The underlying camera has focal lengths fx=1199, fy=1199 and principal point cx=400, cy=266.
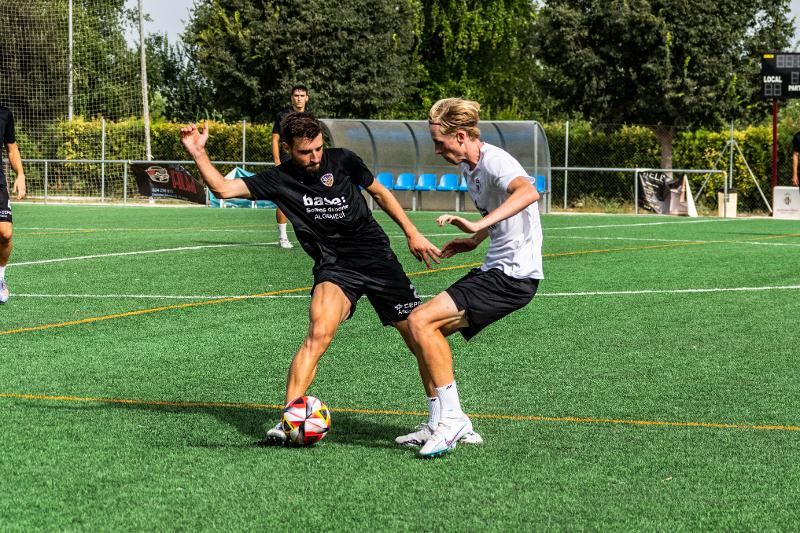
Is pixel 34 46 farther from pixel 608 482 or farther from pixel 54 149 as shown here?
pixel 608 482

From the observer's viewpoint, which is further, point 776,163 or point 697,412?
point 776,163

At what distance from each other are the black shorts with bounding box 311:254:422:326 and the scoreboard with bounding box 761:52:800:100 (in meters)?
25.3

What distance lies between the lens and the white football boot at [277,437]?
5.67 meters

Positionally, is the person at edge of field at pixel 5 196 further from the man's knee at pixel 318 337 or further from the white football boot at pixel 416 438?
the white football boot at pixel 416 438

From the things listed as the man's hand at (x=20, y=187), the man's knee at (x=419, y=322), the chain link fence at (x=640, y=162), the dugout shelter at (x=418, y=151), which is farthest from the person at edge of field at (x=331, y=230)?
the dugout shelter at (x=418, y=151)

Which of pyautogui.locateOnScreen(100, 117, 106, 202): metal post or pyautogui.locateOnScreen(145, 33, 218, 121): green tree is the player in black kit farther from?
pyautogui.locateOnScreen(145, 33, 218, 121): green tree

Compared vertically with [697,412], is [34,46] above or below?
above

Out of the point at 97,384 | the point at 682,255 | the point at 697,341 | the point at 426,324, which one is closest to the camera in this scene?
the point at 426,324

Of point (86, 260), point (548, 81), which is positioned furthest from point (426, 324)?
point (548, 81)

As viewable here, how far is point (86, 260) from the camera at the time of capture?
599 inches

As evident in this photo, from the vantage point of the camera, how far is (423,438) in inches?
225

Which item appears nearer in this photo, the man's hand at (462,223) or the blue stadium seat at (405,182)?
the man's hand at (462,223)

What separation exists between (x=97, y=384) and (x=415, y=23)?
46.0 metres

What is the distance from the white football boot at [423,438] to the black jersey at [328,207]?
976mm
